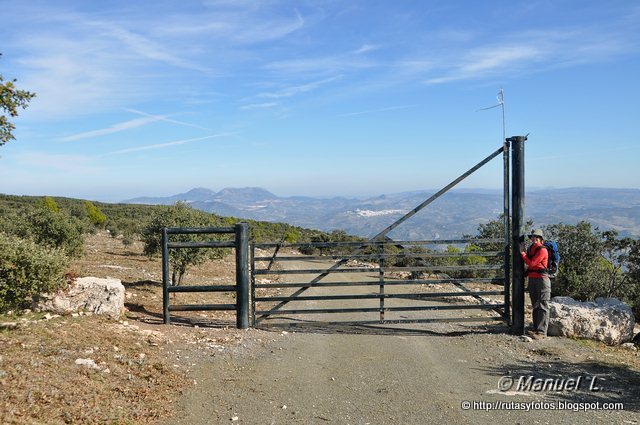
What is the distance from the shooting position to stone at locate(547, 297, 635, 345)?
9969 mm

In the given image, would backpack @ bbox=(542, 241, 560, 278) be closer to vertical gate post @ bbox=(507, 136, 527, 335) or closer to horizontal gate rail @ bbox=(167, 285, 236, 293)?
vertical gate post @ bbox=(507, 136, 527, 335)

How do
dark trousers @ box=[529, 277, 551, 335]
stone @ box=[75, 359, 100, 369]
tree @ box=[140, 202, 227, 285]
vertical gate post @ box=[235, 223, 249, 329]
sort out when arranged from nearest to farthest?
1. stone @ box=[75, 359, 100, 369]
2. dark trousers @ box=[529, 277, 551, 335]
3. vertical gate post @ box=[235, 223, 249, 329]
4. tree @ box=[140, 202, 227, 285]

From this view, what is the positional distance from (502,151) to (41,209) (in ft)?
48.5

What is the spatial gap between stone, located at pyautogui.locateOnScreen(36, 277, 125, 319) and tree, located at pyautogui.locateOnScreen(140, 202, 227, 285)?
2.69 meters

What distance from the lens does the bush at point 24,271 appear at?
8.08 m

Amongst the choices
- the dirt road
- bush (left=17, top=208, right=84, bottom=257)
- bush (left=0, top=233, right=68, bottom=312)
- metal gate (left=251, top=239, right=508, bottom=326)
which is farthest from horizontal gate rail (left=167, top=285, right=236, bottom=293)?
bush (left=17, top=208, right=84, bottom=257)

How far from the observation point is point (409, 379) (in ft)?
24.3

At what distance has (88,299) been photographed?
973 cm

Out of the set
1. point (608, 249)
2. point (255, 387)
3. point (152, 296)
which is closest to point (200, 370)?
point (255, 387)

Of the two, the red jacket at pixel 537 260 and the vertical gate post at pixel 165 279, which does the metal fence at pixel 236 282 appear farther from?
the red jacket at pixel 537 260

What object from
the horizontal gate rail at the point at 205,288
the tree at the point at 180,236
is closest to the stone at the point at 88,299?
the horizontal gate rail at the point at 205,288

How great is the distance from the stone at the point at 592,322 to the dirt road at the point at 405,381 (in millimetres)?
481

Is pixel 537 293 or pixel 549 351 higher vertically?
pixel 537 293

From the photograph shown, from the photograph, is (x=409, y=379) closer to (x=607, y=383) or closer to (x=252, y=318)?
(x=607, y=383)
